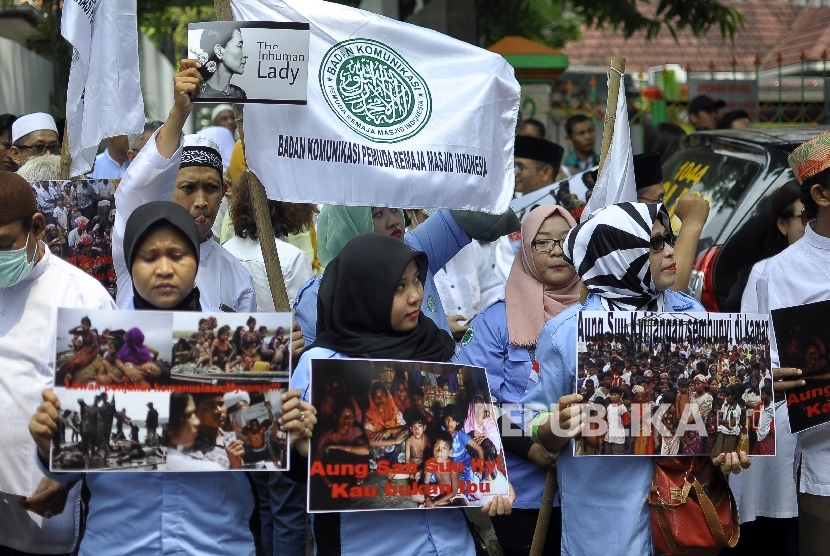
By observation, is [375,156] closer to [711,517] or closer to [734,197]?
[711,517]

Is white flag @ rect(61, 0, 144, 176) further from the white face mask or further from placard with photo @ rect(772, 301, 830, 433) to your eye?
placard with photo @ rect(772, 301, 830, 433)

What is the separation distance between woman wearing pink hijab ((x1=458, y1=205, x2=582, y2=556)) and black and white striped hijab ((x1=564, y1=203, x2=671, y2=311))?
31.2 inches

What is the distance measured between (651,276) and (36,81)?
1131cm

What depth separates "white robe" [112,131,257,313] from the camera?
13.8ft

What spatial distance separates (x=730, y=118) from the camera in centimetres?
1122

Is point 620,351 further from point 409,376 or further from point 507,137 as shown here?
point 507,137

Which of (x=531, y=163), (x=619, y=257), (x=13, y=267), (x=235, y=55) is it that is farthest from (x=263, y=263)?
(x=531, y=163)

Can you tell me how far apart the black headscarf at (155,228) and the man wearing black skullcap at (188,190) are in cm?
36

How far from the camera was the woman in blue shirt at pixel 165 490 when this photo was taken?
349cm

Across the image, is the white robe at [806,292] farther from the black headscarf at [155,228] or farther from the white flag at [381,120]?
the black headscarf at [155,228]

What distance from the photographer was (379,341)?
373cm

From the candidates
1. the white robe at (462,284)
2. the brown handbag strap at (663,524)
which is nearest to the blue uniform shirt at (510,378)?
the brown handbag strap at (663,524)

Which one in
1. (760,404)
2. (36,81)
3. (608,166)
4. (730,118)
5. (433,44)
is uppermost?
(36,81)

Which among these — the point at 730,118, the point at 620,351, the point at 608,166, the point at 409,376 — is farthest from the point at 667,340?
the point at 730,118
